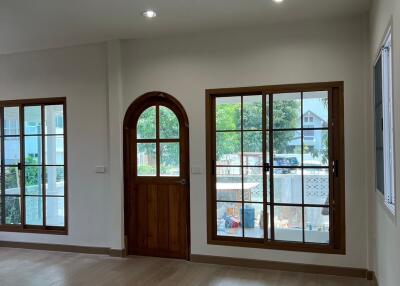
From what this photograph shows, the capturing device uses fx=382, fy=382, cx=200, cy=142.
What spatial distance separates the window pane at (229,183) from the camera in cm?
485

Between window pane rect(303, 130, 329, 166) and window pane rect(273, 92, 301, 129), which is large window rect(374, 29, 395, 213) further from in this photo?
window pane rect(273, 92, 301, 129)

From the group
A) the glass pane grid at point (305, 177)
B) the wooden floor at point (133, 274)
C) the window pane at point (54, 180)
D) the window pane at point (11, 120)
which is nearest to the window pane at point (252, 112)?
the glass pane grid at point (305, 177)

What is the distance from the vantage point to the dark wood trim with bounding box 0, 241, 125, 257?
17.2 feet

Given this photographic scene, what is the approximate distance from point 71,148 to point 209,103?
2.16m

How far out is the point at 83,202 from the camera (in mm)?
5441

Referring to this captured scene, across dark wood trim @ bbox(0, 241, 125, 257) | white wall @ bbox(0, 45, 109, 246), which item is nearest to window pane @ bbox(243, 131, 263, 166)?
white wall @ bbox(0, 45, 109, 246)

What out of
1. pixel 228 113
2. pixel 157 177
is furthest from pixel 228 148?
pixel 157 177

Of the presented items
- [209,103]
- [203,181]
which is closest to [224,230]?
[203,181]

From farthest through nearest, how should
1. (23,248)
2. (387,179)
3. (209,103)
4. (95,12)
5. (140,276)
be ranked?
(23,248) → (209,103) → (140,276) → (95,12) → (387,179)

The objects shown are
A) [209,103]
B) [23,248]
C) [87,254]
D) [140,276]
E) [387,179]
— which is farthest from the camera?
[23,248]

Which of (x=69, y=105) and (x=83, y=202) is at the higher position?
(x=69, y=105)

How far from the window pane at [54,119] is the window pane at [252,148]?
107 inches

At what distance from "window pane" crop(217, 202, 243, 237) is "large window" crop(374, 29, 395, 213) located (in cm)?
178

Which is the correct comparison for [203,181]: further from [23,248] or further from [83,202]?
[23,248]
